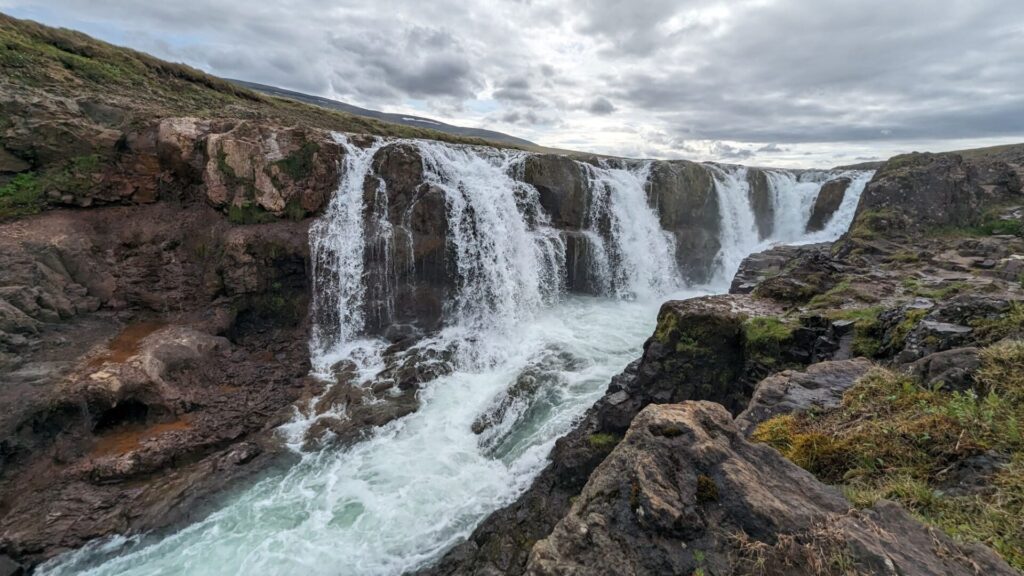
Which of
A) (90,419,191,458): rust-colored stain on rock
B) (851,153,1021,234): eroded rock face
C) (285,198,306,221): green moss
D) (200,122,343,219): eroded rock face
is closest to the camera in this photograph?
(90,419,191,458): rust-colored stain on rock

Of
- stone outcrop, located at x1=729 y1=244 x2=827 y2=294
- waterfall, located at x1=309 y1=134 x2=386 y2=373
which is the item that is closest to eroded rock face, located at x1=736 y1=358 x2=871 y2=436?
stone outcrop, located at x1=729 y1=244 x2=827 y2=294

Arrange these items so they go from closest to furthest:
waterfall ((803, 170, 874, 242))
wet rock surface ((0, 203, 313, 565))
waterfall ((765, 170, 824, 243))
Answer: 1. wet rock surface ((0, 203, 313, 565))
2. waterfall ((803, 170, 874, 242))
3. waterfall ((765, 170, 824, 243))

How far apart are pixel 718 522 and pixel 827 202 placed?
30.6m

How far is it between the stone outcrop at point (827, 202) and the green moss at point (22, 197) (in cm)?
3507

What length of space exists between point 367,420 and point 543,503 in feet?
17.3

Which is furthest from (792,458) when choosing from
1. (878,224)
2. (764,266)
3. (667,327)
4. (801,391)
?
(878,224)

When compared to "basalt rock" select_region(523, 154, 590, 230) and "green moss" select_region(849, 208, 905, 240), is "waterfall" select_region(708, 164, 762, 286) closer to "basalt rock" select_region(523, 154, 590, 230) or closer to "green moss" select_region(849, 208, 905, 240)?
"green moss" select_region(849, 208, 905, 240)

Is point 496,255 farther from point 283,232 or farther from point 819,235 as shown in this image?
point 819,235

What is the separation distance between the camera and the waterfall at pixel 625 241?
20.6m

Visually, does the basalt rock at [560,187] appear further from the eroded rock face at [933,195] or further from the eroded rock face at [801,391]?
the eroded rock face at [801,391]

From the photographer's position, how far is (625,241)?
21391 mm

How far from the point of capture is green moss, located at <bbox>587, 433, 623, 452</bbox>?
8.27m

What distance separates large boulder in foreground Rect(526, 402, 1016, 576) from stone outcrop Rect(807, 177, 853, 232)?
29241 mm

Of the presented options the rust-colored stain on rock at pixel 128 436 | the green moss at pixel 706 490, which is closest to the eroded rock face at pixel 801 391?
the green moss at pixel 706 490
